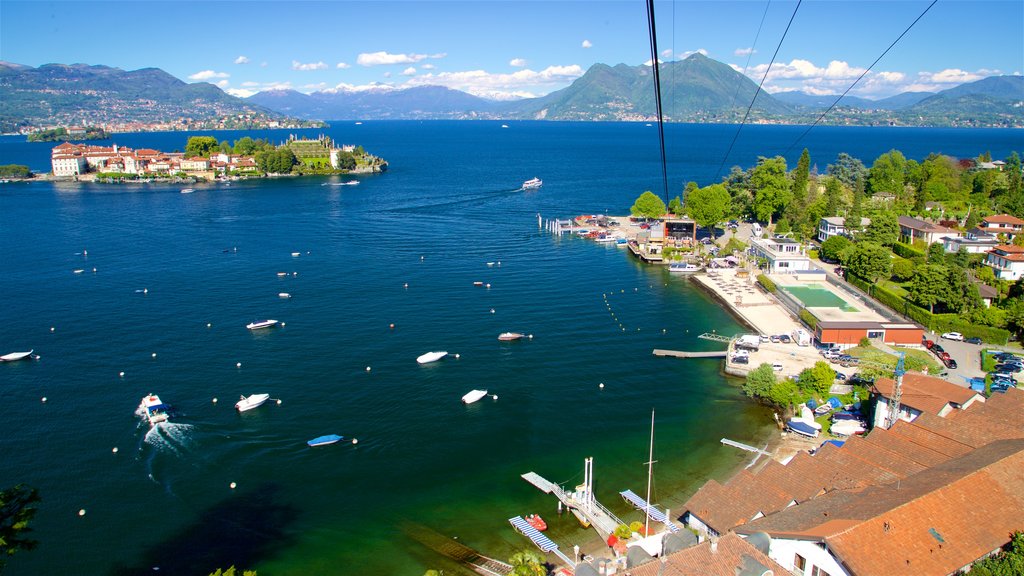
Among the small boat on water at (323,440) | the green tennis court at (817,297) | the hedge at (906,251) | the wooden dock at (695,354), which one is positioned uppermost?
the hedge at (906,251)

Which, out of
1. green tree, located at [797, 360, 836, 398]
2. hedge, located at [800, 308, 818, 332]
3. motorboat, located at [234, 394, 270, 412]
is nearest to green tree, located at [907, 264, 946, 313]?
hedge, located at [800, 308, 818, 332]

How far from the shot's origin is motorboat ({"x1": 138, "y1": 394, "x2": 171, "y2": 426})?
2652cm

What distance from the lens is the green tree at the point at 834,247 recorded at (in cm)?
4953

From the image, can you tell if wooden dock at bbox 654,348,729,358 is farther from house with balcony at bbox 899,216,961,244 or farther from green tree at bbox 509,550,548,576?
house with balcony at bbox 899,216,961,244

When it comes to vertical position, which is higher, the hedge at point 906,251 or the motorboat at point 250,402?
the hedge at point 906,251

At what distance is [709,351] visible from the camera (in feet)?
113

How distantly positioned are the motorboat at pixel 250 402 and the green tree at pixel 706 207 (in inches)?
1728

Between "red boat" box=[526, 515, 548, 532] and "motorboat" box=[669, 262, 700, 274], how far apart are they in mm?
33641

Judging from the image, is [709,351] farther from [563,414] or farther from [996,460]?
[996,460]

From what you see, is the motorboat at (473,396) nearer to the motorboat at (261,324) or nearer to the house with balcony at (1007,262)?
the motorboat at (261,324)

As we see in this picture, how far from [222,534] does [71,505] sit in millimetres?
5802

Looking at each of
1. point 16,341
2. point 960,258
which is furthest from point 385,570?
point 960,258

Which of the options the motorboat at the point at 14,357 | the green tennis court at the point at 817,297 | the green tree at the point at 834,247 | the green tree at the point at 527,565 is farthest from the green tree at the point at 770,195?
the motorboat at the point at 14,357

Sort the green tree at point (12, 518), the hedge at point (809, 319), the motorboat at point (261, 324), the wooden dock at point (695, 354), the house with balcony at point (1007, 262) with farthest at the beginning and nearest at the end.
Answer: the house with balcony at point (1007, 262), the motorboat at point (261, 324), the hedge at point (809, 319), the wooden dock at point (695, 354), the green tree at point (12, 518)
